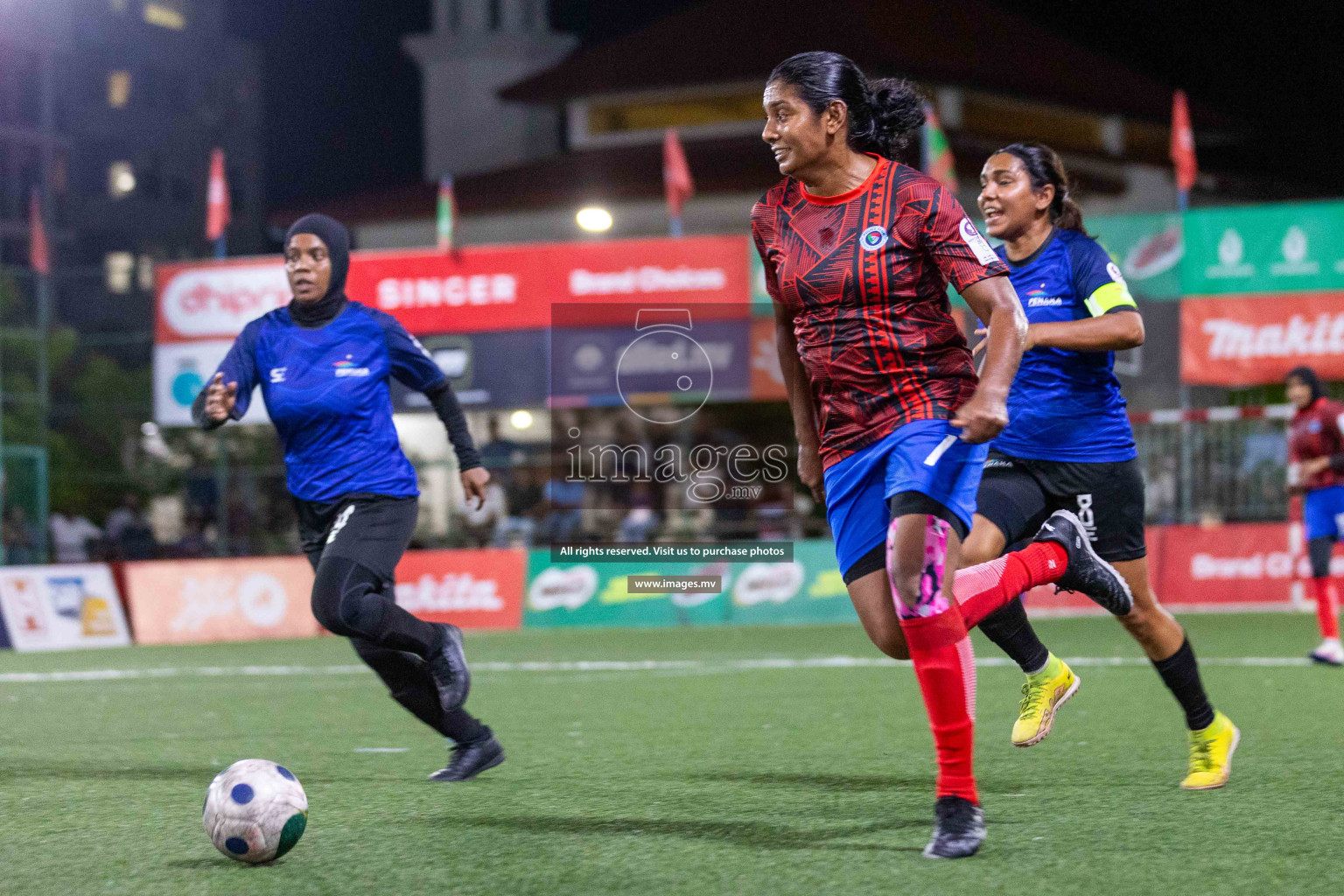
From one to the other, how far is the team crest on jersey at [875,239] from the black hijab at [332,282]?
8.57ft

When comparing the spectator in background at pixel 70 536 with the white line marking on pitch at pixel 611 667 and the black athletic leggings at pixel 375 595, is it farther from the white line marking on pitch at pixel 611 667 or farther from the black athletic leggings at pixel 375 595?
the black athletic leggings at pixel 375 595

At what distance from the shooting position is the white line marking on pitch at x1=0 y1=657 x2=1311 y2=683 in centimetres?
1140

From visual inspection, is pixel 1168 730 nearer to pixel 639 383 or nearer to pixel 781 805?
pixel 781 805

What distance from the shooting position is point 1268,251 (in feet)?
63.1

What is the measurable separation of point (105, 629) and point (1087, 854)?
14.7m

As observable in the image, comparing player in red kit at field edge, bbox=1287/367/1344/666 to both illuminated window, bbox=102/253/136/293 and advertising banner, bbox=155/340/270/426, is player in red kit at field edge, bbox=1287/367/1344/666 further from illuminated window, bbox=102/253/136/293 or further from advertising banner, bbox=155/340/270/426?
illuminated window, bbox=102/253/136/293

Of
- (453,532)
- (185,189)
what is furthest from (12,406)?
(185,189)

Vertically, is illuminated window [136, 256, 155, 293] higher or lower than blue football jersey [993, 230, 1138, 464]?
higher

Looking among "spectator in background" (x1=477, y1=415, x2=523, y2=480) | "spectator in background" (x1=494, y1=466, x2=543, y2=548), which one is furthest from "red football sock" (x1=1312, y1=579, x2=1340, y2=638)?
"spectator in background" (x1=477, y1=415, x2=523, y2=480)

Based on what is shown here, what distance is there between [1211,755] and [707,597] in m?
12.6

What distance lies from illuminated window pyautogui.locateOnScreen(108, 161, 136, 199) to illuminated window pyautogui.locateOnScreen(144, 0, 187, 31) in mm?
7388

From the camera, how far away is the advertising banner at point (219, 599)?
57.3ft

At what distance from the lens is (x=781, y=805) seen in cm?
536

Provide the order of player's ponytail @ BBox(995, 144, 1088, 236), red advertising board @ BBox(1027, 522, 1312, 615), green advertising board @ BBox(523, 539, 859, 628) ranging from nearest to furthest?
player's ponytail @ BBox(995, 144, 1088, 236) < red advertising board @ BBox(1027, 522, 1312, 615) < green advertising board @ BBox(523, 539, 859, 628)
